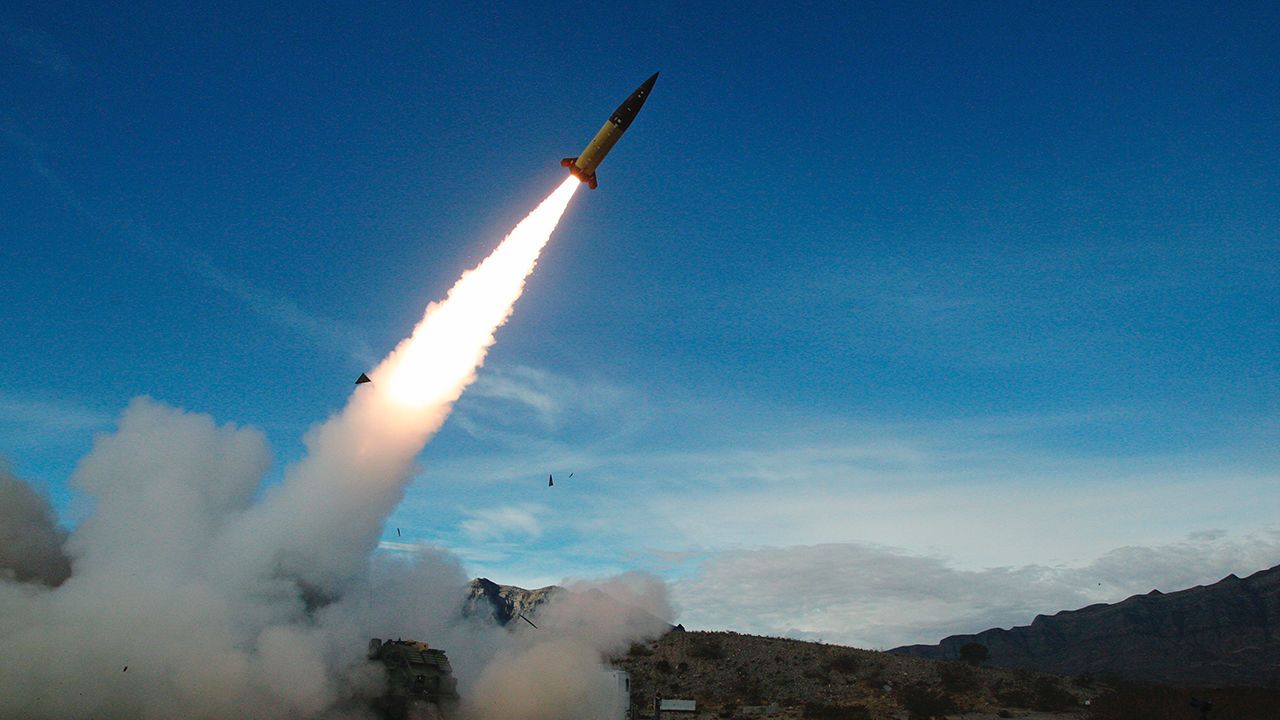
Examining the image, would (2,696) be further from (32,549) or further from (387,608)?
(387,608)

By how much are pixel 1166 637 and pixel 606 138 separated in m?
96.2

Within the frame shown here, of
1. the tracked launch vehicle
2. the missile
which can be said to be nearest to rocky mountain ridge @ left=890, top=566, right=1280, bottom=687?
the tracked launch vehicle

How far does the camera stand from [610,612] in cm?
3938

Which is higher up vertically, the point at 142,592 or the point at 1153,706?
the point at 142,592

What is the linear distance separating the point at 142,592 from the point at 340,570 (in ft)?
19.7

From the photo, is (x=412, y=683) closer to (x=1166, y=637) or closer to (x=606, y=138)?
(x=606, y=138)

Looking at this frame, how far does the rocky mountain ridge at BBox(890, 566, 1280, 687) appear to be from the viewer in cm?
8169

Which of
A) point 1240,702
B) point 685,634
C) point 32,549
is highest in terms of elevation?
point 32,549

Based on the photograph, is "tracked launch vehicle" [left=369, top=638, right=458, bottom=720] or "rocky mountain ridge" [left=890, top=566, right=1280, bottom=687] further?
"rocky mountain ridge" [left=890, top=566, right=1280, bottom=687]

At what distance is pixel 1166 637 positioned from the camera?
92500 mm

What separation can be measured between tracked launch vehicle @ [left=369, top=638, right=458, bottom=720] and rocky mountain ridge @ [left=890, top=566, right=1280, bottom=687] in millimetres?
66271

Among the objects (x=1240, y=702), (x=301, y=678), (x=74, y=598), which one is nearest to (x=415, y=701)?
(x=301, y=678)

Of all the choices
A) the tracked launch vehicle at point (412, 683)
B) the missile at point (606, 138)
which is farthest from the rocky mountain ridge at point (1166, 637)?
the missile at point (606, 138)

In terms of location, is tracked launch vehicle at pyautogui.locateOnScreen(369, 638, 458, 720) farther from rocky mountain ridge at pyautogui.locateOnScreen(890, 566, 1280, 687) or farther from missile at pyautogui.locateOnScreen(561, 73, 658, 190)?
rocky mountain ridge at pyautogui.locateOnScreen(890, 566, 1280, 687)
